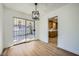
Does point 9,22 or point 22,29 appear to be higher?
point 9,22

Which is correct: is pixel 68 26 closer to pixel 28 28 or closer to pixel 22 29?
pixel 28 28

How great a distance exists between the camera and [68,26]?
3443 mm

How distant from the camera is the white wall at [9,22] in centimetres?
257

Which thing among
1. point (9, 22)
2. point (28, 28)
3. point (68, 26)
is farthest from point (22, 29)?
point (68, 26)

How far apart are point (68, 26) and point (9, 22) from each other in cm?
200

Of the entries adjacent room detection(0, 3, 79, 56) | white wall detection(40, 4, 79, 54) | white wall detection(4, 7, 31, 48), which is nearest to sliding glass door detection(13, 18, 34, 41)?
adjacent room detection(0, 3, 79, 56)

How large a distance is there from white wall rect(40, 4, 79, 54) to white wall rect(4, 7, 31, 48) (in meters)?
1.09

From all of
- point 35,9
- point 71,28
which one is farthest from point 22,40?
point 71,28

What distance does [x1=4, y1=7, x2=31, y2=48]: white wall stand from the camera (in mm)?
2574

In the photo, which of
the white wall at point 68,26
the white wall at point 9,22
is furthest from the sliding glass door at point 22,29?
the white wall at point 68,26

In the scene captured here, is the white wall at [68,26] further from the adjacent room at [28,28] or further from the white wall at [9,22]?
the white wall at [9,22]

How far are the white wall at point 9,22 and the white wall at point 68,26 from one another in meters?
1.09

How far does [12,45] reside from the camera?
2816 millimetres

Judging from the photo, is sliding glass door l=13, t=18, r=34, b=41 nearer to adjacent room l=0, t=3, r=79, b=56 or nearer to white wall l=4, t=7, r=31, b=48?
adjacent room l=0, t=3, r=79, b=56
